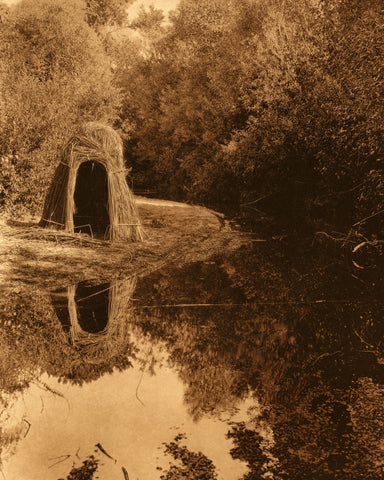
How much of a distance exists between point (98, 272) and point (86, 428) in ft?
17.6

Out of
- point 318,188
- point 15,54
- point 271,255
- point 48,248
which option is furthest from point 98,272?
point 15,54

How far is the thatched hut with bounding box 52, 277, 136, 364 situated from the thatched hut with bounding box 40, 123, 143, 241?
11.1ft

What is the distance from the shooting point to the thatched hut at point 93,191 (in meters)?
12.3

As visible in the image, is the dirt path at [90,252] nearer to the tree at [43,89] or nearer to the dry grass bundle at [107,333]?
the dry grass bundle at [107,333]

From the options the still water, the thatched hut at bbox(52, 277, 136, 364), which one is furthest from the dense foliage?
the thatched hut at bbox(52, 277, 136, 364)

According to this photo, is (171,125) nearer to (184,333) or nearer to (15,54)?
(15,54)

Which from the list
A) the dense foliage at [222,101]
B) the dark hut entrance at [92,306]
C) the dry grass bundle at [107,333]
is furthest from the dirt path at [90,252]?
the dense foliage at [222,101]

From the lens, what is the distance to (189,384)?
5.52 metres

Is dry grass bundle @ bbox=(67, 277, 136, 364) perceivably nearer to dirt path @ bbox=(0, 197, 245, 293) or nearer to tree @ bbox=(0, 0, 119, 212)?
dirt path @ bbox=(0, 197, 245, 293)

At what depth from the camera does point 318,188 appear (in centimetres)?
1809

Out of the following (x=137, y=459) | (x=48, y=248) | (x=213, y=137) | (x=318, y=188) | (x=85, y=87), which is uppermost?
(x=85, y=87)

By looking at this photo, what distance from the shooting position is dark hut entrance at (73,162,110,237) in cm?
1273

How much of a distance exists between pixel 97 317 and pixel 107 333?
693 mm

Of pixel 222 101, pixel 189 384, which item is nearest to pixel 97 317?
pixel 189 384
